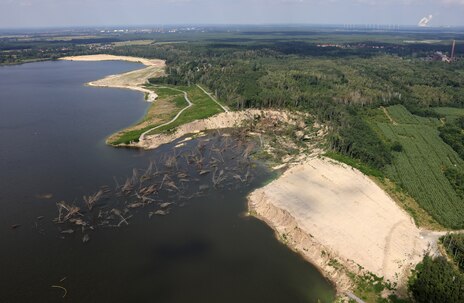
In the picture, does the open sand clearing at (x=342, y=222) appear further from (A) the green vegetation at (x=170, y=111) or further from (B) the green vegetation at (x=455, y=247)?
(A) the green vegetation at (x=170, y=111)

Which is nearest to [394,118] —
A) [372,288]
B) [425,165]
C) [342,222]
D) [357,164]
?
[425,165]

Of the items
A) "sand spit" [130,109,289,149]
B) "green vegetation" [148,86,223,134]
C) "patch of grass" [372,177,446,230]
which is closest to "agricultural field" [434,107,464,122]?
"sand spit" [130,109,289,149]

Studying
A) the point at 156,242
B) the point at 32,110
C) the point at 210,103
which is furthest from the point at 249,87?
the point at 156,242

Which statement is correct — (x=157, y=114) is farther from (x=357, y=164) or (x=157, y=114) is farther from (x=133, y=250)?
(x=133, y=250)

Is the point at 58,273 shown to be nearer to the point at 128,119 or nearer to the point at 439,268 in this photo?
the point at 439,268

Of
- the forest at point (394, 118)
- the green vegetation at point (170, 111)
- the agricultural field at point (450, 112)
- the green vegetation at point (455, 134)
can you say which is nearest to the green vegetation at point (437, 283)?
the forest at point (394, 118)

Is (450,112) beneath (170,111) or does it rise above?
beneath
